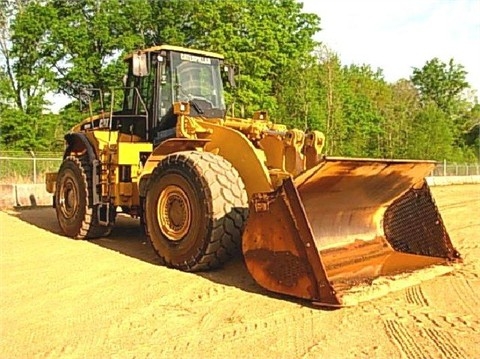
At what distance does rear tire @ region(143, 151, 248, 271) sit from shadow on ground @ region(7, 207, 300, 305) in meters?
0.20

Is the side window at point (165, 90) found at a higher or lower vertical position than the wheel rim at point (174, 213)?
higher

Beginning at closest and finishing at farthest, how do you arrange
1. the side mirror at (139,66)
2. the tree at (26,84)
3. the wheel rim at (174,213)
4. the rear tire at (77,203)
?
the wheel rim at (174,213)
the side mirror at (139,66)
the rear tire at (77,203)
the tree at (26,84)

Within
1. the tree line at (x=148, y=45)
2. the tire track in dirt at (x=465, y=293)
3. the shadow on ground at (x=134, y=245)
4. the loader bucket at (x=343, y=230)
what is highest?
the tree line at (x=148, y=45)

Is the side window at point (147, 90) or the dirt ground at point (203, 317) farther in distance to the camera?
the side window at point (147, 90)

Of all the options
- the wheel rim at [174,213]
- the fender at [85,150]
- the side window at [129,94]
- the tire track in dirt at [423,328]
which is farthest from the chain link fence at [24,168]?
the tire track in dirt at [423,328]

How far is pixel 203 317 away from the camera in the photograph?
4.61 metres

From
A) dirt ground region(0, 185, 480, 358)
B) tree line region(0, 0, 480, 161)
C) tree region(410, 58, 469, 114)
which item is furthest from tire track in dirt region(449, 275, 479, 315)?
tree region(410, 58, 469, 114)

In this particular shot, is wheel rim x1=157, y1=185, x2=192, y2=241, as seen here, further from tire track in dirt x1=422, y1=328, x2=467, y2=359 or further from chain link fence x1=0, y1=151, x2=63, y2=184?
chain link fence x1=0, y1=151, x2=63, y2=184

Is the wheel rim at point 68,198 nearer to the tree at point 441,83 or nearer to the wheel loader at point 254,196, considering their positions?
the wheel loader at point 254,196

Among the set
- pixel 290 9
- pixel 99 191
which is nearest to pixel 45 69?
pixel 290 9

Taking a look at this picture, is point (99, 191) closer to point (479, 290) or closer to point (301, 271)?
point (301, 271)

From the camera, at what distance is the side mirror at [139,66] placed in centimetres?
713

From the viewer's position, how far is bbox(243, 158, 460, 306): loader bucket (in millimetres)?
4812

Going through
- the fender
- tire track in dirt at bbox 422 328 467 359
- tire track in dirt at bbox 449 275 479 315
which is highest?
the fender
